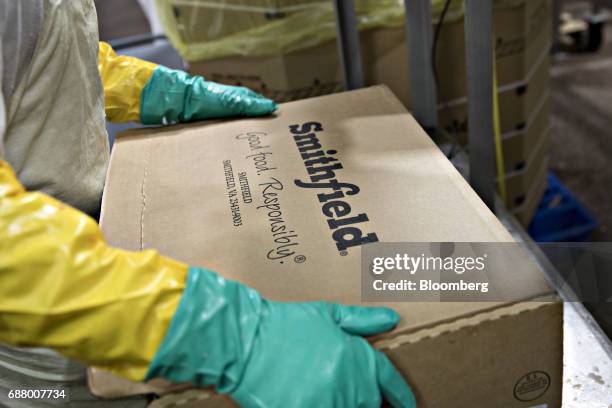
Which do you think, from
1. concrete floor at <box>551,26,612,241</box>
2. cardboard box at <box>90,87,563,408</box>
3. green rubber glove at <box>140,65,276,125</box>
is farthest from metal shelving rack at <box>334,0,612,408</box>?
concrete floor at <box>551,26,612,241</box>

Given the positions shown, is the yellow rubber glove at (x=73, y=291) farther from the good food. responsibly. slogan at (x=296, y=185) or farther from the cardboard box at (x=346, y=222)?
the good food. responsibly. slogan at (x=296, y=185)

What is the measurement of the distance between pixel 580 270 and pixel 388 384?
0.58 metres

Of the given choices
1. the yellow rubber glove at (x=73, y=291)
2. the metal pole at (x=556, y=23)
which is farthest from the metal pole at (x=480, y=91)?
the metal pole at (x=556, y=23)

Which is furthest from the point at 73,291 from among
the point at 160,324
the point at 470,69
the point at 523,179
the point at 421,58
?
the point at 523,179

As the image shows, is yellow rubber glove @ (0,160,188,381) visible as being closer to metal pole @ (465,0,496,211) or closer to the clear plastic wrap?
metal pole @ (465,0,496,211)

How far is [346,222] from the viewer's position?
0.88 meters

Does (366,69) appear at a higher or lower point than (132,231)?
lower

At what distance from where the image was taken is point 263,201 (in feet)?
3.11

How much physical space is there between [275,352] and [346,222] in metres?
0.26

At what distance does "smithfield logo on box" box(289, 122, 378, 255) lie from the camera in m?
0.85

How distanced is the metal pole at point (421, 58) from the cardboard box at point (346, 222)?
0.86ft

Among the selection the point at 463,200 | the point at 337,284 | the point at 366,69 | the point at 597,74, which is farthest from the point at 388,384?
the point at 597,74

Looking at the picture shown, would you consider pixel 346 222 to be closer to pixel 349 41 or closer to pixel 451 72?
pixel 349 41

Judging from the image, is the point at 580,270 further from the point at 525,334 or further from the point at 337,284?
the point at 337,284
